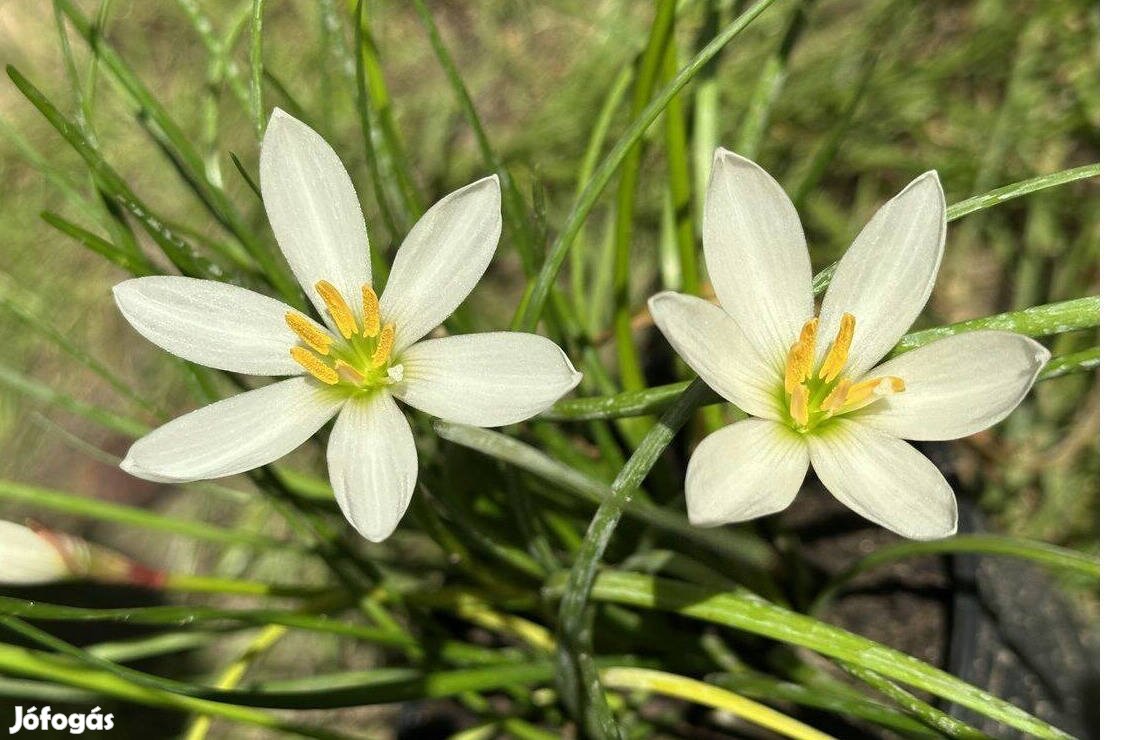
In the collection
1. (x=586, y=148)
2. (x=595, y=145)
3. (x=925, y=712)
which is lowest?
(x=925, y=712)

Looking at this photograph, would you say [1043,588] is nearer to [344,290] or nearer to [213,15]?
[344,290]

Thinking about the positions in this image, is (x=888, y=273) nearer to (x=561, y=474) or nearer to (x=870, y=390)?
(x=870, y=390)

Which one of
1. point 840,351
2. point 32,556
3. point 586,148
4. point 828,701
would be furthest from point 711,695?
point 586,148

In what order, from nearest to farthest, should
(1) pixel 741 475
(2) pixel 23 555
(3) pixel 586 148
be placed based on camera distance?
(1) pixel 741 475
(2) pixel 23 555
(3) pixel 586 148

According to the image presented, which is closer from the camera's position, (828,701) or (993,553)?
(828,701)

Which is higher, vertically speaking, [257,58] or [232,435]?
[257,58]

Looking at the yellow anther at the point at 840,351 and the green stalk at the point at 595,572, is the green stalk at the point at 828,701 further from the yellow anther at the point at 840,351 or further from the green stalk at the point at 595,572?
the yellow anther at the point at 840,351

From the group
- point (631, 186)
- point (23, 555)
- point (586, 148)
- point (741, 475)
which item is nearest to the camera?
point (741, 475)
